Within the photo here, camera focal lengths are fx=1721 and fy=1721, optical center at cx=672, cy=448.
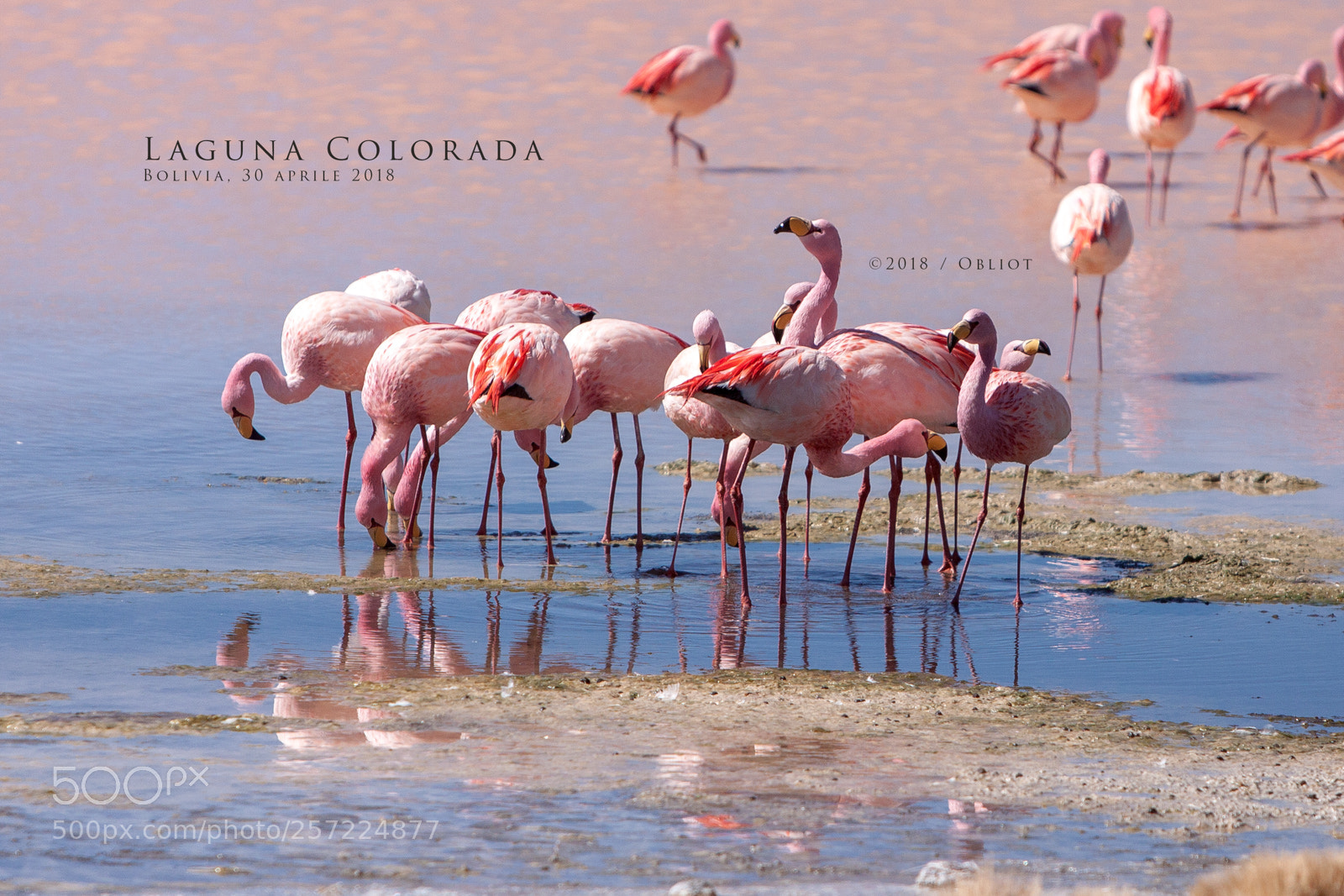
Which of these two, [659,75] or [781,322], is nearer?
[781,322]

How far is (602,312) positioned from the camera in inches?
482

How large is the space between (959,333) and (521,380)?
5.78 ft

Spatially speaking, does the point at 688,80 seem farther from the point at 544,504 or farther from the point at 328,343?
the point at 544,504

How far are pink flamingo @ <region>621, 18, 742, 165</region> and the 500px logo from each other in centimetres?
1467

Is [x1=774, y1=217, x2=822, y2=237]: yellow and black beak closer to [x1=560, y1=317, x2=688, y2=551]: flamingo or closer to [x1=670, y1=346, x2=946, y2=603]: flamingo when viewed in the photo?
[x1=670, y1=346, x2=946, y2=603]: flamingo

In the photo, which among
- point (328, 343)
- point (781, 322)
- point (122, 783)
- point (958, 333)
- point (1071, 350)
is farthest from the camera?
point (1071, 350)

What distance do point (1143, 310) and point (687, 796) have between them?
10277 millimetres

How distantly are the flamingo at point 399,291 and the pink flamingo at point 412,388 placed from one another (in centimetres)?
125

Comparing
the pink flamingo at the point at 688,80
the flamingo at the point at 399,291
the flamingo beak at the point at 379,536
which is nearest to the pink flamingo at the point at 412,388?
the flamingo beak at the point at 379,536

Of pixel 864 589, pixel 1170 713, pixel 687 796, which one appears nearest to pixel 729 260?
Result: pixel 864 589

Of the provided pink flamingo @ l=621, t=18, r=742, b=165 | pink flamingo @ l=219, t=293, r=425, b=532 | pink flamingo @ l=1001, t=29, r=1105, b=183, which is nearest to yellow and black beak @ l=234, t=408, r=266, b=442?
pink flamingo @ l=219, t=293, r=425, b=532

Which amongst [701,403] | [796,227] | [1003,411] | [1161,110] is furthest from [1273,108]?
[701,403]

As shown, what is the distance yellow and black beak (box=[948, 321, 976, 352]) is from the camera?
640 centimetres

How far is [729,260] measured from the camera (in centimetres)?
1422
